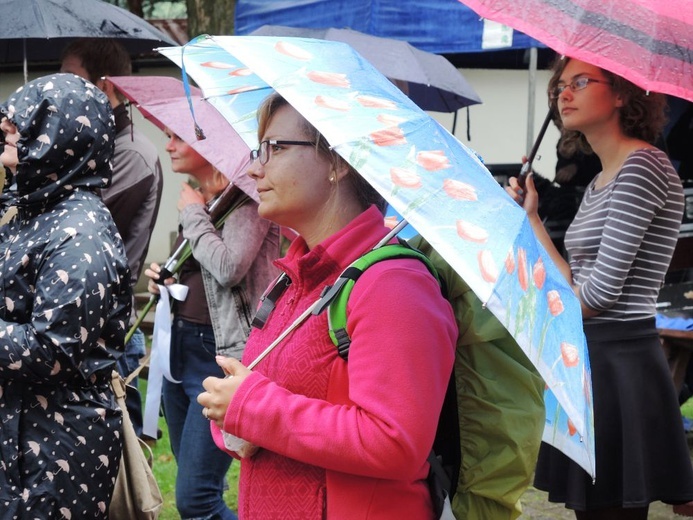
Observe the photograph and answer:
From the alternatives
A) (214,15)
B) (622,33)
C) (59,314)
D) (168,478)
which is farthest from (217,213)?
(214,15)

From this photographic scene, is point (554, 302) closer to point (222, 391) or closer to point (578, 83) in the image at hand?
point (222, 391)

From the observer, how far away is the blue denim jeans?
3.75m

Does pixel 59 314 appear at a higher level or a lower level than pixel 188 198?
higher

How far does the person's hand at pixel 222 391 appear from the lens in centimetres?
202

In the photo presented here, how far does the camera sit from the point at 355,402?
193 centimetres

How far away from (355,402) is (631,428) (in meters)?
1.69

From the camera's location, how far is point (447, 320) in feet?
6.54

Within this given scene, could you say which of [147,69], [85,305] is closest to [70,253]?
[85,305]

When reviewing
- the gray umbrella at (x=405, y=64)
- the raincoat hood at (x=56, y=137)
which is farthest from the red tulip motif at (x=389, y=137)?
the gray umbrella at (x=405, y=64)

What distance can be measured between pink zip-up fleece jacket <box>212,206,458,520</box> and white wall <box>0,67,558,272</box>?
1026 cm

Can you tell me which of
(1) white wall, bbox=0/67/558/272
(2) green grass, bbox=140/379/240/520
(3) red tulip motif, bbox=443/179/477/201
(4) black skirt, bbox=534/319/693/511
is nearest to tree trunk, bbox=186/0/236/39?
(2) green grass, bbox=140/379/240/520

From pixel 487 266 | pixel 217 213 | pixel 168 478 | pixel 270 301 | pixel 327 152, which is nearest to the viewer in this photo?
pixel 487 266

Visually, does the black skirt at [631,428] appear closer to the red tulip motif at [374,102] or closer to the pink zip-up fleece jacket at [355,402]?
the pink zip-up fleece jacket at [355,402]

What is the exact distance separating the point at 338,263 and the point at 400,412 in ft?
1.34
